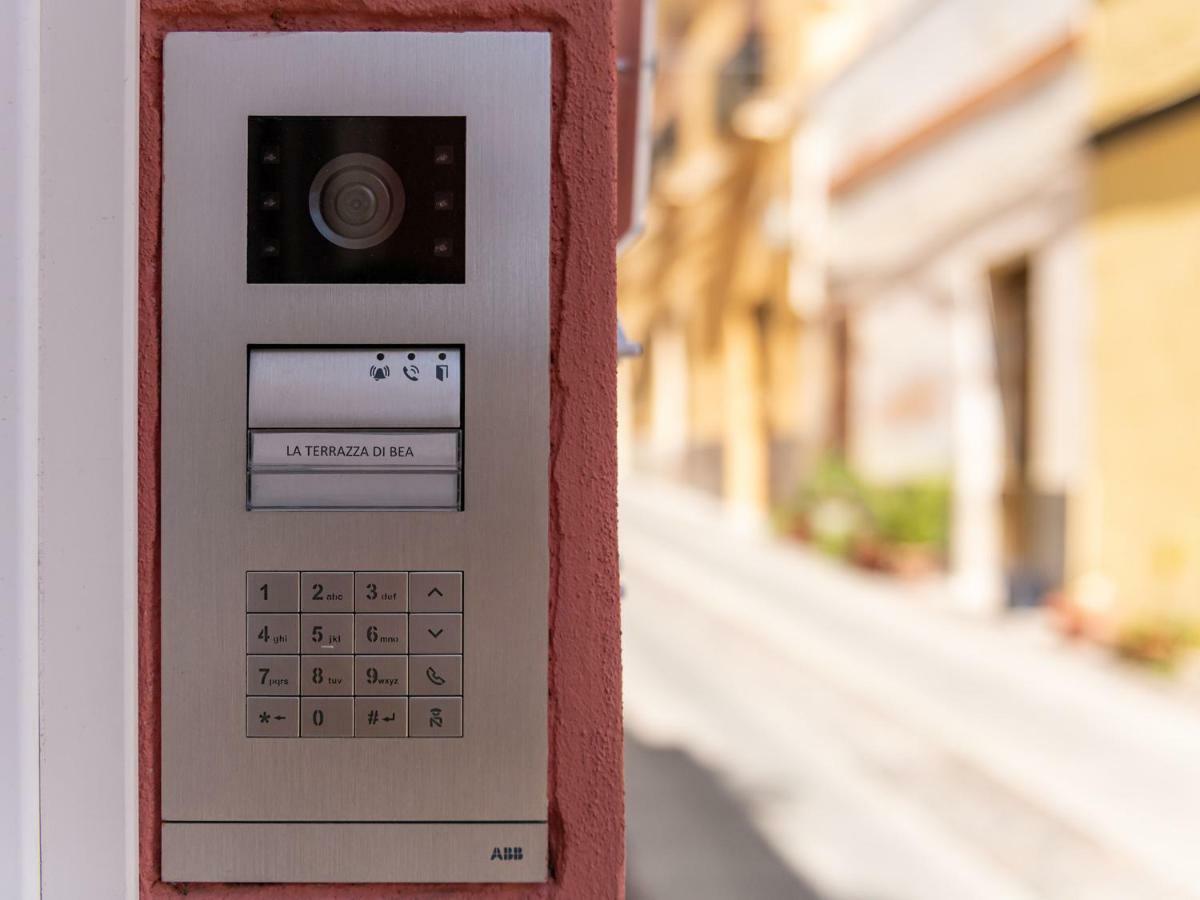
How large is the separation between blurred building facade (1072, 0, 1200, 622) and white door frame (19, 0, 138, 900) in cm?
780

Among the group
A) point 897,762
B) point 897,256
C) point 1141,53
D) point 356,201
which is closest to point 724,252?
point 897,256

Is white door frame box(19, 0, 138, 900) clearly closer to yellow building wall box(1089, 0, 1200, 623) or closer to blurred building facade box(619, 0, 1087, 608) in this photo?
blurred building facade box(619, 0, 1087, 608)

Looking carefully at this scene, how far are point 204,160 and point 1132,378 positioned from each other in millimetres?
8386

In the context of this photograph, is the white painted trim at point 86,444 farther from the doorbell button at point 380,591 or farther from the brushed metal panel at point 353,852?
the doorbell button at point 380,591

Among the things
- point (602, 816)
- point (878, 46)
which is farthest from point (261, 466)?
point (878, 46)

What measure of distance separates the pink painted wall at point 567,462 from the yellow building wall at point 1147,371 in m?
7.59

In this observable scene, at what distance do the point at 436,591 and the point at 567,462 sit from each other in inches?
5.6

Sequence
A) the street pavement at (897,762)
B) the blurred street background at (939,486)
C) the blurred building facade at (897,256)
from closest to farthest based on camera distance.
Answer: the street pavement at (897,762)
the blurred street background at (939,486)
the blurred building facade at (897,256)

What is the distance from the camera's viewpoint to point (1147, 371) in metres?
8.06

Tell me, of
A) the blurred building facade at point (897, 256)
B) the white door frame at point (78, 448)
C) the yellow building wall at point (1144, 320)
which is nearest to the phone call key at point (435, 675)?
the white door frame at point (78, 448)

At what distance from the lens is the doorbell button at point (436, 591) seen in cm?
90

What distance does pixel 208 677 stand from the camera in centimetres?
91

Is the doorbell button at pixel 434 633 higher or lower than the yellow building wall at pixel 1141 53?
lower

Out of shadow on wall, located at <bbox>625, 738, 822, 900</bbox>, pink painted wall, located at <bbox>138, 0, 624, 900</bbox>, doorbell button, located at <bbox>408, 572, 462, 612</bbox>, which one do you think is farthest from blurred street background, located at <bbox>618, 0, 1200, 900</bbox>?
doorbell button, located at <bbox>408, 572, 462, 612</bbox>
